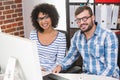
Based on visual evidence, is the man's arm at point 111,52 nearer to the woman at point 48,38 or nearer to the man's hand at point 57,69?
the man's hand at point 57,69

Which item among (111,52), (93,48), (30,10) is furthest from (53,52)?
(30,10)

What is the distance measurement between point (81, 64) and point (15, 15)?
1693 mm

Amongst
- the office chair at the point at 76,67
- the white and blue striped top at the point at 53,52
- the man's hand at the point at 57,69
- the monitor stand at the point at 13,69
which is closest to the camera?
the monitor stand at the point at 13,69

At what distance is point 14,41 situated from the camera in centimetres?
131

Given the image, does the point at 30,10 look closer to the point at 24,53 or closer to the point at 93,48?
the point at 93,48

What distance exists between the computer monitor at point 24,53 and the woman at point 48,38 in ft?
3.55

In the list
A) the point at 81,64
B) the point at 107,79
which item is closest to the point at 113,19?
the point at 81,64

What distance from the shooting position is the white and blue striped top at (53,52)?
2508 mm

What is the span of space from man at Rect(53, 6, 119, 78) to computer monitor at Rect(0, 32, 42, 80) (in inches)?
33.1

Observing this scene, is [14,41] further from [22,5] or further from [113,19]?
[22,5]

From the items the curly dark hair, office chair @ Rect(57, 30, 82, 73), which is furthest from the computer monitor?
the curly dark hair

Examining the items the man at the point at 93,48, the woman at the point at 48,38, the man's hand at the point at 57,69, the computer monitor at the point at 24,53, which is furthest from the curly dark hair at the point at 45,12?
the computer monitor at the point at 24,53

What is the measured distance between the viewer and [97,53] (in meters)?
2.27

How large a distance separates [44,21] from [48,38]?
0.63ft
